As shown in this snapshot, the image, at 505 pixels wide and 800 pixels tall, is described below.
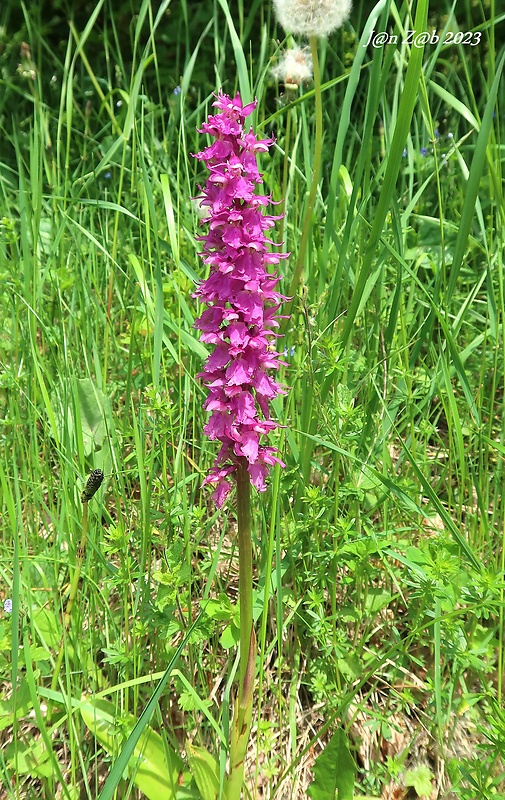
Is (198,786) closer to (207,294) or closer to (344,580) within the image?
(344,580)

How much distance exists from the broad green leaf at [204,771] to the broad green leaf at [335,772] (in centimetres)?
23

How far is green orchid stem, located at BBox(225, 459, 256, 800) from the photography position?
136 centimetres

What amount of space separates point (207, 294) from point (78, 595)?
97cm

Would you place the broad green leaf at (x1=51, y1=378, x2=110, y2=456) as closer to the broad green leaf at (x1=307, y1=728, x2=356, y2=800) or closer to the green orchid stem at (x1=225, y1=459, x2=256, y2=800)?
the green orchid stem at (x1=225, y1=459, x2=256, y2=800)

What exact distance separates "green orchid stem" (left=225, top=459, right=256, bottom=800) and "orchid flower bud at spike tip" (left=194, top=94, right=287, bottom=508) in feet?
0.16

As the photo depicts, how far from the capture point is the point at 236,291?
4.18ft

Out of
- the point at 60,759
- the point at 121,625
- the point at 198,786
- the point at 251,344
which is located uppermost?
the point at 251,344

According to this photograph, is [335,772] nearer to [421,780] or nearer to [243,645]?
[421,780]

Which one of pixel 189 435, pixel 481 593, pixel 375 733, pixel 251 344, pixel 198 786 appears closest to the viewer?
pixel 251 344

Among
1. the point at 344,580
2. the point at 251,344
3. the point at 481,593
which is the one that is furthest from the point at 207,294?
the point at 481,593

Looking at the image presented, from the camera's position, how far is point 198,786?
1441 mm

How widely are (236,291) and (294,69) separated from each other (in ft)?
3.64

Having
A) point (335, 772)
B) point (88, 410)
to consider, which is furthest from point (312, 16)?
point (335, 772)

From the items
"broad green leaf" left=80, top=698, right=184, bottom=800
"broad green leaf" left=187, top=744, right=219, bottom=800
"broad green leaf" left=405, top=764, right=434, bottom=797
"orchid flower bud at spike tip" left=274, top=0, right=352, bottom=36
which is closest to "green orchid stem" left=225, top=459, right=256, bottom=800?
"broad green leaf" left=187, top=744, right=219, bottom=800
